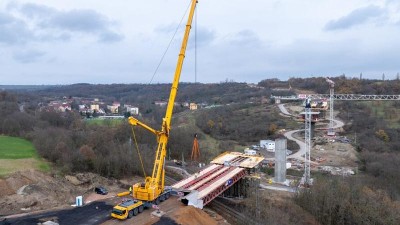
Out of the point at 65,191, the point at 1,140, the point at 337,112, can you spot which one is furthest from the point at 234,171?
the point at 337,112

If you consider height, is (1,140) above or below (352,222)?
above

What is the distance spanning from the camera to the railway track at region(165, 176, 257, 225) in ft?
106

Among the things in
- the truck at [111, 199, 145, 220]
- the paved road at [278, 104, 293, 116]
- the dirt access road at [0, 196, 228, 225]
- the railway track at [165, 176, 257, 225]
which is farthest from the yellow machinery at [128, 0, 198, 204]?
the paved road at [278, 104, 293, 116]

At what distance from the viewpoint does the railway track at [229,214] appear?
3222cm

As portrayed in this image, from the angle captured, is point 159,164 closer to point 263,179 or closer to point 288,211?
point 288,211

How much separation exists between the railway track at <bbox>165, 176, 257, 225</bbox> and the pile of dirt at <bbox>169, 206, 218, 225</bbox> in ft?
9.00

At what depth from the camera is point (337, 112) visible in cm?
9656

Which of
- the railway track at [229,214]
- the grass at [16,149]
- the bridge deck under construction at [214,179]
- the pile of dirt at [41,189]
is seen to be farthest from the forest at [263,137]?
the bridge deck under construction at [214,179]

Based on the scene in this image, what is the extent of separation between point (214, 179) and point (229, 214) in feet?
13.3

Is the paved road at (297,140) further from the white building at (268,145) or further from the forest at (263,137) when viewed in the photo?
the white building at (268,145)

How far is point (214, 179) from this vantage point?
3853cm

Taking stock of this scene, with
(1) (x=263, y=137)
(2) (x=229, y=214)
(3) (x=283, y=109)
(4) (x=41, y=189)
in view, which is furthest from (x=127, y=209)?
(3) (x=283, y=109)

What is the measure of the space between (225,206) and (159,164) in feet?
32.2

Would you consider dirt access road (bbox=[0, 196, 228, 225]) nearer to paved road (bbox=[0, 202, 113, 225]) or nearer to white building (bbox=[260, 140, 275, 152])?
paved road (bbox=[0, 202, 113, 225])
